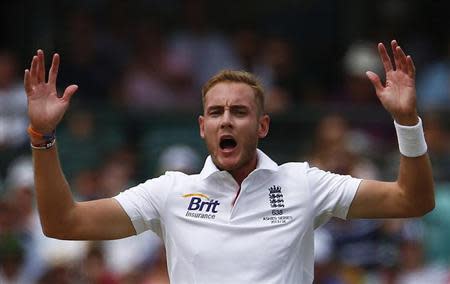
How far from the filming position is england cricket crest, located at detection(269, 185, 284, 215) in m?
6.31

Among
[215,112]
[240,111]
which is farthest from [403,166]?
[215,112]

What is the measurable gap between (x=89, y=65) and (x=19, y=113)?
5.16ft

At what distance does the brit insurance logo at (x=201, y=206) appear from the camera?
20.7 ft

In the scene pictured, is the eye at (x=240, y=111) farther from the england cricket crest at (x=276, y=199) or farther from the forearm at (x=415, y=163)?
the forearm at (x=415, y=163)

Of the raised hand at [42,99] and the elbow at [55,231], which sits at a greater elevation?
the raised hand at [42,99]

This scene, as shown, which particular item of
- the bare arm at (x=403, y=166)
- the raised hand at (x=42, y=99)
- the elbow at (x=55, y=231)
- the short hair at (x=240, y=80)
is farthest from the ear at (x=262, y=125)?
the elbow at (x=55, y=231)

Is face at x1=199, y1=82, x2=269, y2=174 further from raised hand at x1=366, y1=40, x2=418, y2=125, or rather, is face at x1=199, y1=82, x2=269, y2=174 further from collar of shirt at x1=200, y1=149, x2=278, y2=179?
raised hand at x1=366, y1=40, x2=418, y2=125

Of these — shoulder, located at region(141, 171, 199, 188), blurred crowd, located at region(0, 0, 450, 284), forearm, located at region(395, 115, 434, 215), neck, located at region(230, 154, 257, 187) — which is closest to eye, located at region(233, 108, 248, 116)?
neck, located at region(230, 154, 257, 187)

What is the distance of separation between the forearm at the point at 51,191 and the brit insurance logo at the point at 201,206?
0.59m

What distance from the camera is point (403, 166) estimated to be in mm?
6219

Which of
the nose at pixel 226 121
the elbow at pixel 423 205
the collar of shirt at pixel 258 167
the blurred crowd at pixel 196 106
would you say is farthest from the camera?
the blurred crowd at pixel 196 106

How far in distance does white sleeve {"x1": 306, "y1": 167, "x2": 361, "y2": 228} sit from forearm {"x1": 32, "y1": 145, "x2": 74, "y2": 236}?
119cm

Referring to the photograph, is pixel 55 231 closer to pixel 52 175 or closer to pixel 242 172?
pixel 52 175

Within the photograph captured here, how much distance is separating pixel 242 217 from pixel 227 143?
14.8 inches
